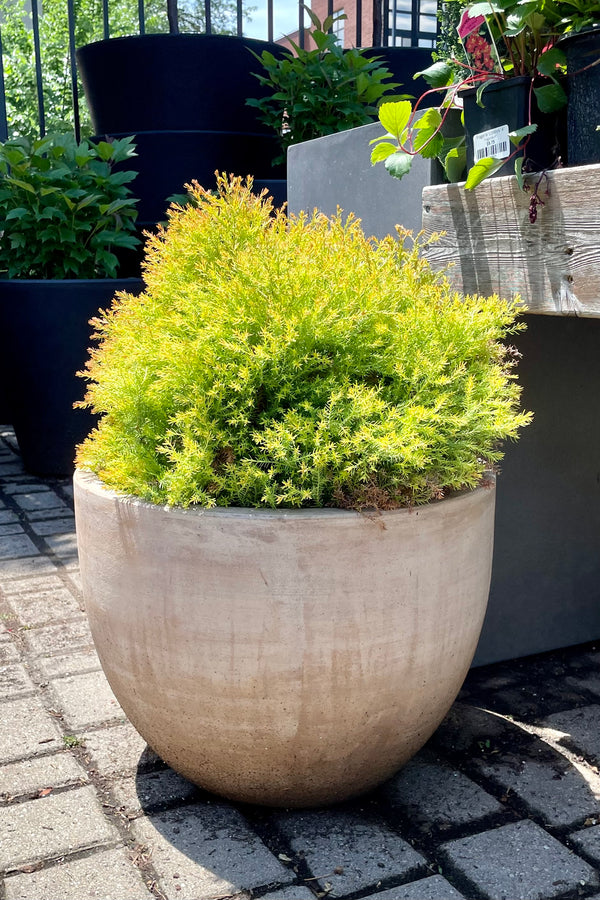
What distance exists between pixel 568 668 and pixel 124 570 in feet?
4.95

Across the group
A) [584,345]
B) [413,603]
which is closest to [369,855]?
[413,603]

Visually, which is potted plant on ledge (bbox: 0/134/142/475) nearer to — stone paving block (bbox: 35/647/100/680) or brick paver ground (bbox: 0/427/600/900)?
stone paving block (bbox: 35/647/100/680)

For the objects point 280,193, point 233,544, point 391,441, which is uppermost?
point 280,193

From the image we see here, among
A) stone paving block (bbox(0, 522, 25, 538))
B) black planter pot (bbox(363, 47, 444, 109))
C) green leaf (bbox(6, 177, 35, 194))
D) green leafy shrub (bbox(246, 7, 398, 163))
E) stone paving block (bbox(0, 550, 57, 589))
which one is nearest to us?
stone paving block (bbox(0, 550, 57, 589))

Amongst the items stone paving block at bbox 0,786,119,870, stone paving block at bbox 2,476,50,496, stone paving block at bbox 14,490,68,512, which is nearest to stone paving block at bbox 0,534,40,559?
stone paving block at bbox 14,490,68,512

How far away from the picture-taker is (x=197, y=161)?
5281 mm


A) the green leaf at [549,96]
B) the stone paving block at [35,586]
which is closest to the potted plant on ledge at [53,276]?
the stone paving block at [35,586]

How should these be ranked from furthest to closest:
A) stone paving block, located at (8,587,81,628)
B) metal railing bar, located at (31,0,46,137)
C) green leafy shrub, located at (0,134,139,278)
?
metal railing bar, located at (31,0,46,137), green leafy shrub, located at (0,134,139,278), stone paving block, located at (8,587,81,628)

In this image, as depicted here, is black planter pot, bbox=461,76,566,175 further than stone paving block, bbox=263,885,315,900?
Yes

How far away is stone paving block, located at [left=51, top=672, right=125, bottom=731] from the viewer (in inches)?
93.3

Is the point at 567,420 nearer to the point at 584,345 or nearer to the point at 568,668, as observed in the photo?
the point at 584,345

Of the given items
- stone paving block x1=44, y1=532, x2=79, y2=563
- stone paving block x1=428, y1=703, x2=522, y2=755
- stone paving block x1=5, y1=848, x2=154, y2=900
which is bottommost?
stone paving block x1=428, y1=703, x2=522, y2=755

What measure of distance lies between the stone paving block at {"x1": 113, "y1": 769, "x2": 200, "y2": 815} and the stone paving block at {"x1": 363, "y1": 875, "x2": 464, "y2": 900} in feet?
1.70

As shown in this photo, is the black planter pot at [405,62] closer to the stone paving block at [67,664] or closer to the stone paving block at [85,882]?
the stone paving block at [67,664]
